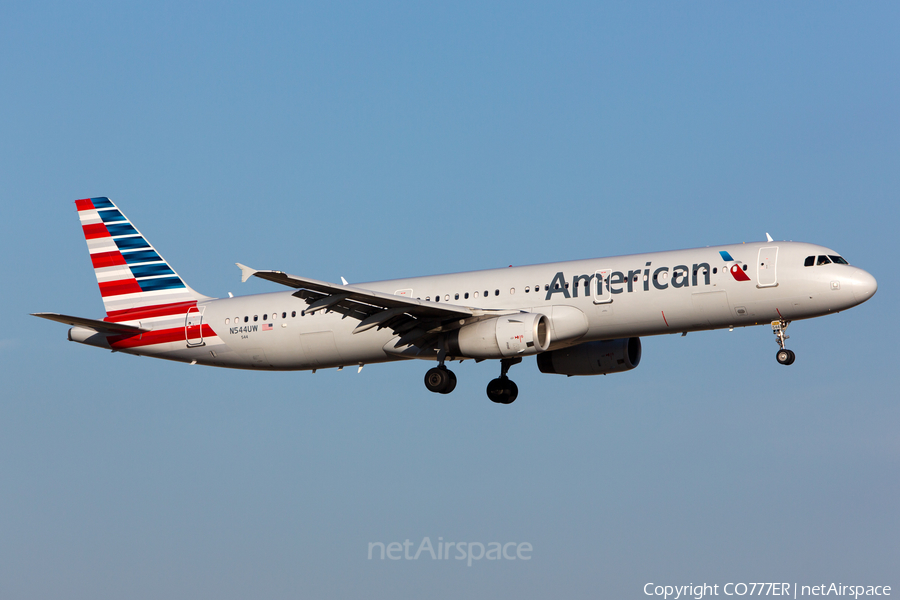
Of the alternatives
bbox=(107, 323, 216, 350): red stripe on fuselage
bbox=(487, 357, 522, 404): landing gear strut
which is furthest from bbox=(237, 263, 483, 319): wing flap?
bbox=(107, 323, 216, 350): red stripe on fuselage

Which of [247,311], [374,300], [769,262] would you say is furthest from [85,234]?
[769,262]

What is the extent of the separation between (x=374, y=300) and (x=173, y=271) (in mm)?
12759

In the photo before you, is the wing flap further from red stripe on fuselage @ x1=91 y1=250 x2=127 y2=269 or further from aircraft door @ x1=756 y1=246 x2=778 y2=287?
red stripe on fuselage @ x1=91 y1=250 x2=127 y2=269

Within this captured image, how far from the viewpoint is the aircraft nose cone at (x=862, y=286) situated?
34.2m

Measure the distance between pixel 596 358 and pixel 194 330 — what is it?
15.7m

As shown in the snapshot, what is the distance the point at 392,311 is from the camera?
36.8m

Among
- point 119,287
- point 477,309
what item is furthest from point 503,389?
point 119,287

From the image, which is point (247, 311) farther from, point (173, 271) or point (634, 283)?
point (634, 283)

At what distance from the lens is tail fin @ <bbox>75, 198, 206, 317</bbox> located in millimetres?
44062

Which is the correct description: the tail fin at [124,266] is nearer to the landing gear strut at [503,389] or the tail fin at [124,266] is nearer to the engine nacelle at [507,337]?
the landing gear strut at [503,389]

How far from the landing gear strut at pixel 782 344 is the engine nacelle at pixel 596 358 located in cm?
706

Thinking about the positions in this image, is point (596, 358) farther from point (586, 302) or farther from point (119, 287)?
point (119, 287)

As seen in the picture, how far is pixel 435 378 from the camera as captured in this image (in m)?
39.0

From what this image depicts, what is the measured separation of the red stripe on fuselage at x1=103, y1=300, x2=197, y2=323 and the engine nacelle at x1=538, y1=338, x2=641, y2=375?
1454 cm
